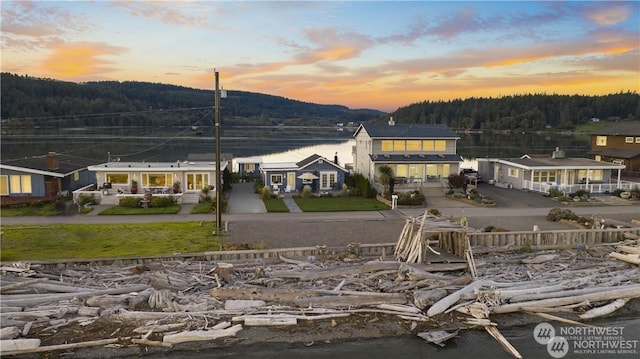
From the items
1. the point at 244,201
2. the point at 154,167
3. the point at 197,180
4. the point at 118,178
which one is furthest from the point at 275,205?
the point at 118,178

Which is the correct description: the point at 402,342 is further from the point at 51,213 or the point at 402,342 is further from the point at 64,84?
the point at 64,84

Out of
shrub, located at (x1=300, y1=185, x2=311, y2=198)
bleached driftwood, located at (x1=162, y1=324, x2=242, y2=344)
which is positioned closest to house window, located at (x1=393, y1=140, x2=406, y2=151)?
shrub, located at (x1=300, y1=185, x2=311, y2=198)

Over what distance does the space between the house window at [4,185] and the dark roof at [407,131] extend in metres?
26.9

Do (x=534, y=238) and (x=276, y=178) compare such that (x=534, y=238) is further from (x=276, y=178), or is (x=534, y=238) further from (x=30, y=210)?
(x=30, y=210)

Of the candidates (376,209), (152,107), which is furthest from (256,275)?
(152,107)

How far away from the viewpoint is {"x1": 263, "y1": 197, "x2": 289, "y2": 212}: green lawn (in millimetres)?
31141

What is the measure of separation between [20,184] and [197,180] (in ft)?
36.9

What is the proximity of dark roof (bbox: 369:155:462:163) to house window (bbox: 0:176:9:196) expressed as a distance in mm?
26367

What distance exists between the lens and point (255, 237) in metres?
23.5

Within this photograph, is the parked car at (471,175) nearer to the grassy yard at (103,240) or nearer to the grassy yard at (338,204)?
the grassy yard at (338,204)

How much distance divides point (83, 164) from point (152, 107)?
134745 millimetres

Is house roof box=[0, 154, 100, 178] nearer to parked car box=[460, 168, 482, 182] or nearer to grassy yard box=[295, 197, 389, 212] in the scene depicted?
grassy yard box=[295, 197, 389, 212]

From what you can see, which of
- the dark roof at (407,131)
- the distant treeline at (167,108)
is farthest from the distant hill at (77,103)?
the dark roof at (407,131)

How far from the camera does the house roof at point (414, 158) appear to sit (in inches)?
1622
